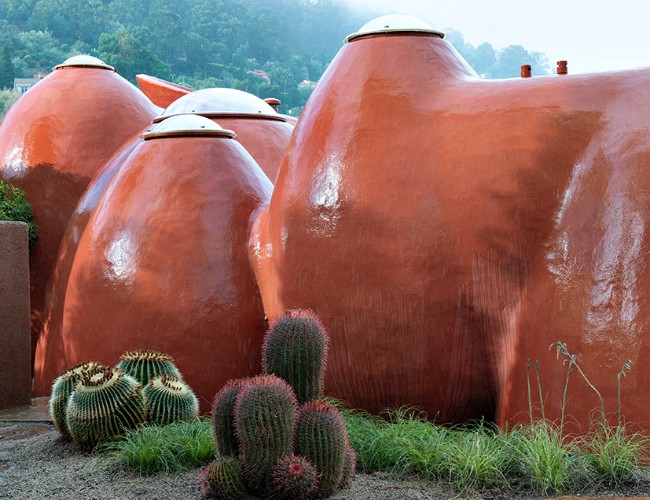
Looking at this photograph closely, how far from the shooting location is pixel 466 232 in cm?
604

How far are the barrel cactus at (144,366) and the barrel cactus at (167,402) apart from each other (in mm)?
153

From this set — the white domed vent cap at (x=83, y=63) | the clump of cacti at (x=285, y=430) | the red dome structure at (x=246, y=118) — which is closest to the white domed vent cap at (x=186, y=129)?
the red dome structure at (x=246, y=118)

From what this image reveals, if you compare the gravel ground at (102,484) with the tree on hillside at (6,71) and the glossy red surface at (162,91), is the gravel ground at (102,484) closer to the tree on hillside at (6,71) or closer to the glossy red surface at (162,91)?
the glossy red surface at (162,91)

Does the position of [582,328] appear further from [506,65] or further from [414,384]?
[506,65]

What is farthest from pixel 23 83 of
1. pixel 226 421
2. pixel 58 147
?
pixel 226 421

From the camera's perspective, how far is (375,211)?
6273mm

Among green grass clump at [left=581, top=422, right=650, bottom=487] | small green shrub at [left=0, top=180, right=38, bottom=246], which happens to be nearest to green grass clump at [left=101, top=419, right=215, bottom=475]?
green grass clump at [left=581, top=422, right=650, bottom=487]

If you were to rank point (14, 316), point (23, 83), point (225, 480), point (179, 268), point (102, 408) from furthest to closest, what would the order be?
point (23, 83), point (14, 316), point (179, 268), point (102, 408), point (225, 480)

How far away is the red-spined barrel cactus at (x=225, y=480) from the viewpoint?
14.7 ft

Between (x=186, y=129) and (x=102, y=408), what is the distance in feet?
9.18

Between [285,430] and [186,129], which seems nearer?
[285,430]

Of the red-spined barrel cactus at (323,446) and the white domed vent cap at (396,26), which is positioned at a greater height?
the white domed vent cap at (396,26)

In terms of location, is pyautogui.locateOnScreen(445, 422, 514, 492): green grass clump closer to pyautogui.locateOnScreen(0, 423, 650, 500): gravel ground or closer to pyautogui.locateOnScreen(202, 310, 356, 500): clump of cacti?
pyautogui.locateOnScreen(0, 423, 650, 500): gravel ground

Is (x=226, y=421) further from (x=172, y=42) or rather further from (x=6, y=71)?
(x=172, y=42)
